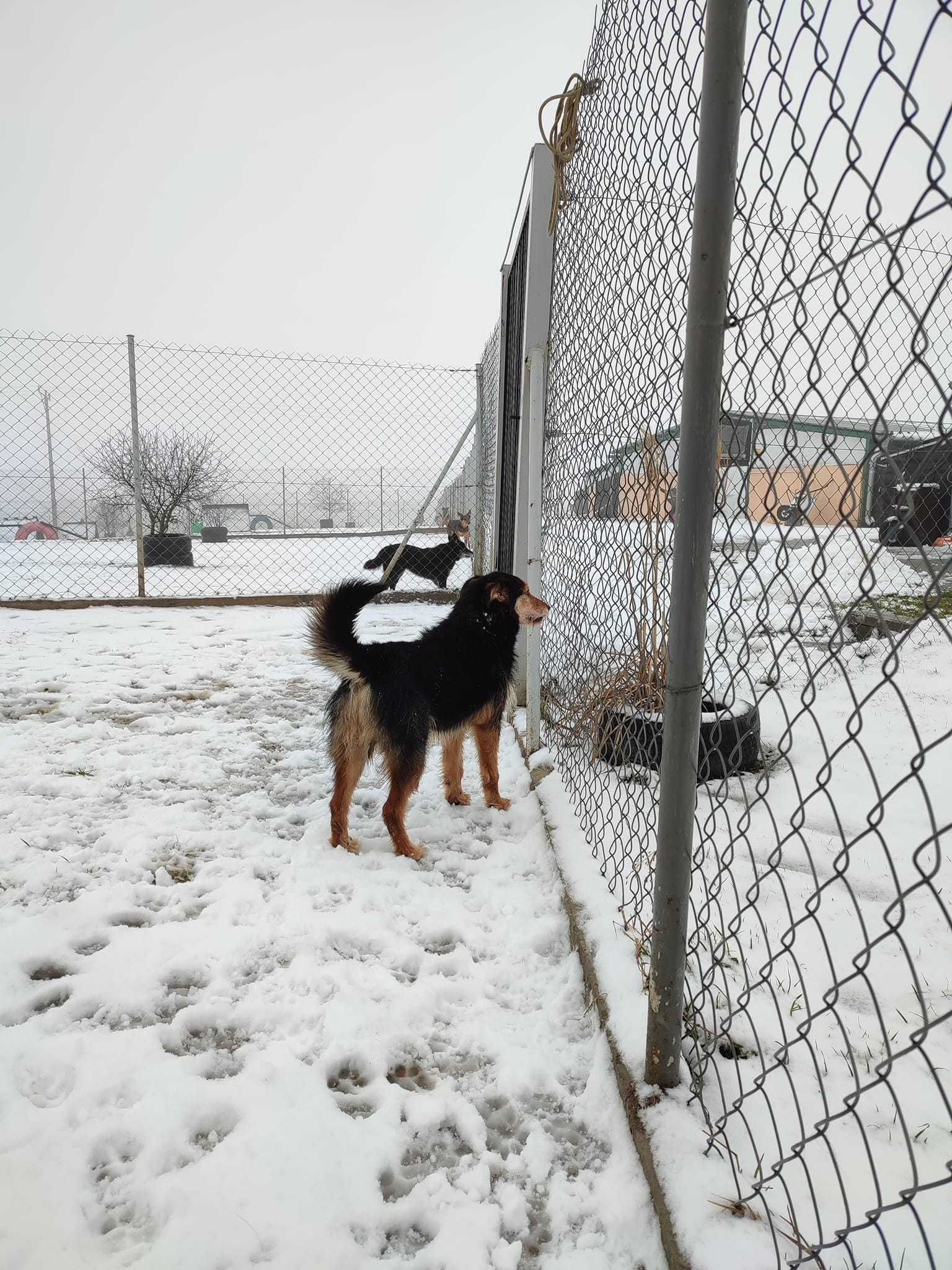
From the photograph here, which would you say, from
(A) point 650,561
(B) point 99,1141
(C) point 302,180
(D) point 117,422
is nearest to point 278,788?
(B) point 99,1141

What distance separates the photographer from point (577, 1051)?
59.8 inches

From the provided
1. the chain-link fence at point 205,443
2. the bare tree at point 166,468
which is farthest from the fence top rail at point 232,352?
the bare tree at point 166,468

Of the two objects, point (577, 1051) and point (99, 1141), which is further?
point (577, 1051)

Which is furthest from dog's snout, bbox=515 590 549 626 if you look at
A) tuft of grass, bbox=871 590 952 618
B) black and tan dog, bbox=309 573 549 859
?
tuft of grass, bbox=871 590 952 618

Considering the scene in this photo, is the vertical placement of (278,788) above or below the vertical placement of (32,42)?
Answer: below

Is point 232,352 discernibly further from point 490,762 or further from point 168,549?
point 490,762

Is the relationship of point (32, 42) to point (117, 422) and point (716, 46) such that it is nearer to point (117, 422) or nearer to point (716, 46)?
point (117, 422)

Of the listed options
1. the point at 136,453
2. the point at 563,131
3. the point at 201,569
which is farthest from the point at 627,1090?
the point at 201,569

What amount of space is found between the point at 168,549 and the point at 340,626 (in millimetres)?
10240

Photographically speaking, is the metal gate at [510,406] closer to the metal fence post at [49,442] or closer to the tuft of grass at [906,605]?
the tuft of grass at [906,605]

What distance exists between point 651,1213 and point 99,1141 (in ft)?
3.42

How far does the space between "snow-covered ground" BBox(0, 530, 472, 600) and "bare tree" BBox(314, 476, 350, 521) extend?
1.57 metres

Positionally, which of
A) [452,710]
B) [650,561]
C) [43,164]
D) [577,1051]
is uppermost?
[43,164]

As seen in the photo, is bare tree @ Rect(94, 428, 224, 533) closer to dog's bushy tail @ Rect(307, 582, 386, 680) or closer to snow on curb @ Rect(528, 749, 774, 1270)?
dog's bushy tail @ Rect(307, 582, 386, 680)
